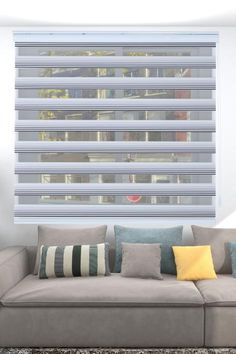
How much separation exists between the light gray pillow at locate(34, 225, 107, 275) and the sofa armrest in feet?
0.43

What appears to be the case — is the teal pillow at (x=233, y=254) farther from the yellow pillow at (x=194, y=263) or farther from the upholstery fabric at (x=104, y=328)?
the upholstery fabric at (x=104, y=328)

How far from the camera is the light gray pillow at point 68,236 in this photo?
5.38 m

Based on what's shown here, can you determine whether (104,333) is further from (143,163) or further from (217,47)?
(217,47)

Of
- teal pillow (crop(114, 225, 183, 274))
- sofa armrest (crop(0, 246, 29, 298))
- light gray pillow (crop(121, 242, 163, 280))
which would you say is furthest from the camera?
teal pillow (crop(114, 225, 183, 274))

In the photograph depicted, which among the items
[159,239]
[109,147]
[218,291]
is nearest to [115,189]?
[109,147]

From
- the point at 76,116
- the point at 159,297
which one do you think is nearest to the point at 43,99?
the point at 76,116

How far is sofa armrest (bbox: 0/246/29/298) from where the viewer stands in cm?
470

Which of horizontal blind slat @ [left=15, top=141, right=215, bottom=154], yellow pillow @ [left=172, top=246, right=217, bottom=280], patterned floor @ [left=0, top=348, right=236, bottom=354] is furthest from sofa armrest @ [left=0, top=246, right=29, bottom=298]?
yellow pillow @ [left=172, top=246, right=217, bottom=280]

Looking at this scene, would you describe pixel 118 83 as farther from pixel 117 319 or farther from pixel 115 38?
pixel 117 319

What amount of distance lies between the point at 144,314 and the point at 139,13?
2.72m

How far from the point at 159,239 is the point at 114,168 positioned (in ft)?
3.01

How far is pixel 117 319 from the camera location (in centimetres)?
445

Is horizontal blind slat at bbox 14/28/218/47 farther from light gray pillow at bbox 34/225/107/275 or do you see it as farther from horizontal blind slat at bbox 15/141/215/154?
light gray pillow at bbox 34/225/107/275

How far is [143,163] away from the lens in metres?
5.85
